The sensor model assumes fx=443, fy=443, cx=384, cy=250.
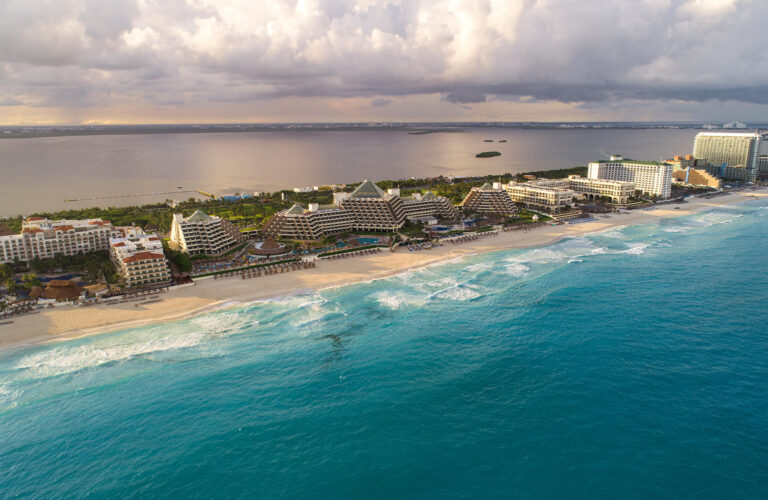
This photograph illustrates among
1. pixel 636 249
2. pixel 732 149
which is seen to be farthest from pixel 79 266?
pixel 732 149

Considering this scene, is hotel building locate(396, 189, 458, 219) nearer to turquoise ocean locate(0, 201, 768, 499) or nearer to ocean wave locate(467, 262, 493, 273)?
ocean wave locate(467, 262, 493, 273)

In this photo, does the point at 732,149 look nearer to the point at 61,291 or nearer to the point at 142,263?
the point at 142,263

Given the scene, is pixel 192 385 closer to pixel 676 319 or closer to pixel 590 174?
pixel 676 319

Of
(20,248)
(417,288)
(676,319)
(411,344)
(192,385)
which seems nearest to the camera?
(192,385)

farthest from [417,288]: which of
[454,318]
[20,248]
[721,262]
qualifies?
[20,248]

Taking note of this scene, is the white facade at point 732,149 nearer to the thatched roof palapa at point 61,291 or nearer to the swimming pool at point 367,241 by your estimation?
the swimming pool at point 367,241

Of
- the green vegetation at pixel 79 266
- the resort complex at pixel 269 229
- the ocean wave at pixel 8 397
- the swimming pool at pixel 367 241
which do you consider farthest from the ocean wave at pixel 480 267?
the ocean wave at pixel 8 397
